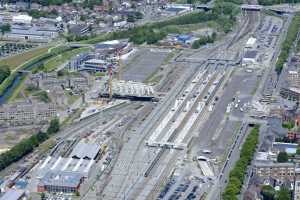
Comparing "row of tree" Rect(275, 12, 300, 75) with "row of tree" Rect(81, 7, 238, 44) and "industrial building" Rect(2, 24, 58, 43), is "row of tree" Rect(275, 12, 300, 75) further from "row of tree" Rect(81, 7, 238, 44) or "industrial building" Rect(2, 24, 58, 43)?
"industrial building" Rect(2, 24, 58, 43)

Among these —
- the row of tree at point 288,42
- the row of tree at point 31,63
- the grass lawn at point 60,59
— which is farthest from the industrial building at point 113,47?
the row of tree at point 288,42

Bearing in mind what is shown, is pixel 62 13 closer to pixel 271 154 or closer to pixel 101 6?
pixel 101 6

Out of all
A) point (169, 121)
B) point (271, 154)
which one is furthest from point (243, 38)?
point (271, 154)

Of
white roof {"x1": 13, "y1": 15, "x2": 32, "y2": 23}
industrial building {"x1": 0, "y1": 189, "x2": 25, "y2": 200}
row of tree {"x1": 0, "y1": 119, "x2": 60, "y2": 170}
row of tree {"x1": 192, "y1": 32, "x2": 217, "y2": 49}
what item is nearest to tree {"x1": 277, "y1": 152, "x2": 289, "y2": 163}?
row of tree {"x1": 0, "y1": 119, "x2": 60, "y2": 170}

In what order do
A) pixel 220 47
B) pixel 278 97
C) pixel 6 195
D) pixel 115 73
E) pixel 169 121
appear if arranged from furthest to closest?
pixel 220 47
pixel 115 73
pixel 278 97
pixel 169 121
pixel 6 195

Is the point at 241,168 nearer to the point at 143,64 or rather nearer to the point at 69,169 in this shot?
the point at 69,169

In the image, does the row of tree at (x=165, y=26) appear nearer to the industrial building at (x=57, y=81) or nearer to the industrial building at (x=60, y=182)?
the industrial building at (x=57, y=81)
